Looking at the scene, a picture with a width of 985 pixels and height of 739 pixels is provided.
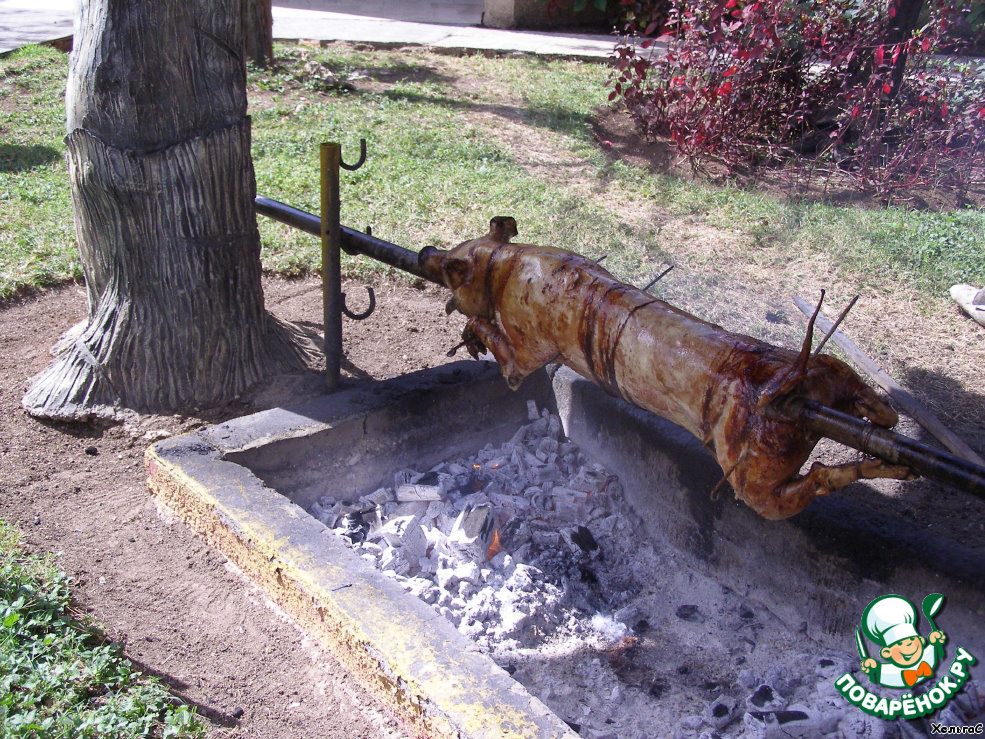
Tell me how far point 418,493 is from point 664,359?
1.23 metres

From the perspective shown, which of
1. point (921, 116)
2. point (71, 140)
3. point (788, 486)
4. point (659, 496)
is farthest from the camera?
point (921, 116)

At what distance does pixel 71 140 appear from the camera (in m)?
3.25

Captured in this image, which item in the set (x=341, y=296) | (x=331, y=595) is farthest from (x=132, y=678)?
(x=341, y=296)

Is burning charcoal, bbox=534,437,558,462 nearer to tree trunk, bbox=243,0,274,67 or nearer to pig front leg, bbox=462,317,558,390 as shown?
pig front leg, bbox=462,317,558,390

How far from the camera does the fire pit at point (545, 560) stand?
2172 millimetres

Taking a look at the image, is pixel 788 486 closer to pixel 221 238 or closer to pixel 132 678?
pixel 132 678

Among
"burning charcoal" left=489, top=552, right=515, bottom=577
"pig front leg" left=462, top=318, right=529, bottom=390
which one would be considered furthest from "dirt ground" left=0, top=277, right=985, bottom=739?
"pig front leg" left=462, top=318, right=529, bottom=390

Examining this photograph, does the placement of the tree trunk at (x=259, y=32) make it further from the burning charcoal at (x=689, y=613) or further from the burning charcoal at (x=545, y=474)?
the burning charcoal at (x=689, y=613)

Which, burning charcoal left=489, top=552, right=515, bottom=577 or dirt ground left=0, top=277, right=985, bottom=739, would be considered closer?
dirt ground left=0, top=277, right=985, bottom=739

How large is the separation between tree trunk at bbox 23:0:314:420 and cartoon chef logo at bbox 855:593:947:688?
2677 mm

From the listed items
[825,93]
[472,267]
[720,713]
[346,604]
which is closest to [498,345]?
[472,267]

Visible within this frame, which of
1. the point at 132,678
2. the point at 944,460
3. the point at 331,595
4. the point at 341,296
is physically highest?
the point at 944,460

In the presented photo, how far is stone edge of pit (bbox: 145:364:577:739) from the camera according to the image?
1882 mm

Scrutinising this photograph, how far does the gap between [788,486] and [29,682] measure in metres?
2.00
